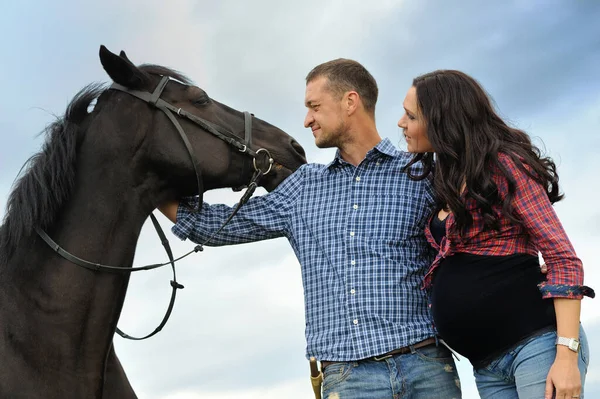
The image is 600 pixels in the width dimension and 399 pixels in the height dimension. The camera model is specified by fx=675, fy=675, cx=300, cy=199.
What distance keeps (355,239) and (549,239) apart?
103 centimetres

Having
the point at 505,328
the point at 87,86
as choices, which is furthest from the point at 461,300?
the point at 87,86

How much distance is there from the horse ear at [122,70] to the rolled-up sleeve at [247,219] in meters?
0.77

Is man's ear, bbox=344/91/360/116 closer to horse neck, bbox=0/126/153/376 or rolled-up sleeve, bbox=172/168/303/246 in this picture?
rolled-up sleeve, bbox=172/168/303/246

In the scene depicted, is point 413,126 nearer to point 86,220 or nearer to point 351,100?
point 351,100

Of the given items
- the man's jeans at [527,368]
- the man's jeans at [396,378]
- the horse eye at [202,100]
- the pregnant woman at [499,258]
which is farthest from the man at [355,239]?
the horse eye at [202,100]

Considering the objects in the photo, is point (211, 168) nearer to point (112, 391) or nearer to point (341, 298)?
point (341, 298)

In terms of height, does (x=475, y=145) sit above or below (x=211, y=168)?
below

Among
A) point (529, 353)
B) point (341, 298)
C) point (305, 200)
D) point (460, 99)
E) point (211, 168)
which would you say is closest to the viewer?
point (529, 353)

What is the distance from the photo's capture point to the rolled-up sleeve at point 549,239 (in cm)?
283

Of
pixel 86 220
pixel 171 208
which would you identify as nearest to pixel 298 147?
pixel 171 208

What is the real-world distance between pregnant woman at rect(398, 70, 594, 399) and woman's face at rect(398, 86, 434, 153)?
5 cm

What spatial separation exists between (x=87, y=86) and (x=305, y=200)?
4.89 ft

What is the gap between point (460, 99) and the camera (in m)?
3.13

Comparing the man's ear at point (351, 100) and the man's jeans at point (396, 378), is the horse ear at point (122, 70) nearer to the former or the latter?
the man's ear at point (351, 100)
